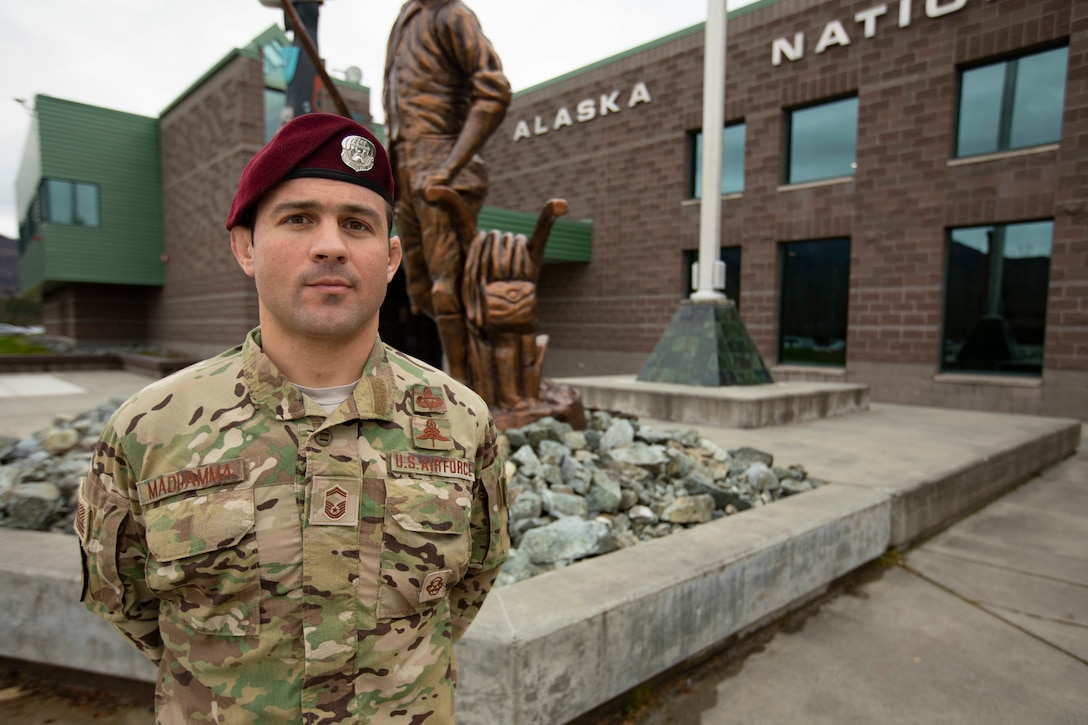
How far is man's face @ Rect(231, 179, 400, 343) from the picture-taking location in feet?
3.28

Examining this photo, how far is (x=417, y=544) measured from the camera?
1078 millimetres

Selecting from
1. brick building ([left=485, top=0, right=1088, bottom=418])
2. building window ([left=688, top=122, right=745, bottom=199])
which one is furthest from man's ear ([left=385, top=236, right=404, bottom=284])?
building window ([left=688, top=122, right=745, bottom=199])

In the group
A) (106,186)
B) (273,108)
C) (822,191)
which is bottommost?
(822,191)

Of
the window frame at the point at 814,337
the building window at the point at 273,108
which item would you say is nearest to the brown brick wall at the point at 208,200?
the building window at the point at 273,108

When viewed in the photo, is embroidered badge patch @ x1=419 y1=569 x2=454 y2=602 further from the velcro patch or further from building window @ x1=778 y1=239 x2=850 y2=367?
building window @ x1=778 y1=239 x2=850 y2=367

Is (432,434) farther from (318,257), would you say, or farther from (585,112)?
(585,112)

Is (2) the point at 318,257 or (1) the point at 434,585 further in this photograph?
(1) the point at 434,585

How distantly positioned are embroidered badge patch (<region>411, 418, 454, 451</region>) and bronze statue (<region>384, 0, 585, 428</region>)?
9.99 feet

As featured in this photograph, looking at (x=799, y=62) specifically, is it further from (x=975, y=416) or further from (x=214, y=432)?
(x=214, y=432)

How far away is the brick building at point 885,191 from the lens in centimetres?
884

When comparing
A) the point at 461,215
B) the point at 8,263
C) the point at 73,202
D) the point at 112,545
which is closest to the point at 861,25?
the point at 461,215

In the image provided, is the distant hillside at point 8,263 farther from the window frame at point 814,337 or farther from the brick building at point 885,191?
the window frame at point 814,337

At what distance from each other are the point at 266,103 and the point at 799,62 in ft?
39.2

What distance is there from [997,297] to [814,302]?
267 centimetres
